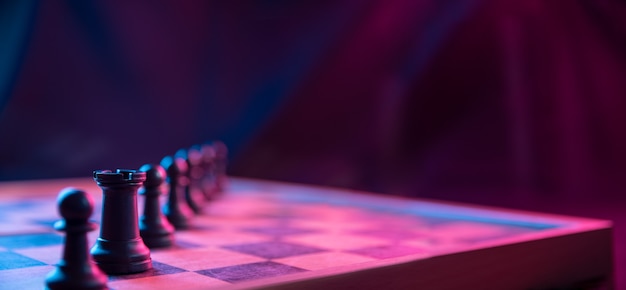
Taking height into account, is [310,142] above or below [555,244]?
above

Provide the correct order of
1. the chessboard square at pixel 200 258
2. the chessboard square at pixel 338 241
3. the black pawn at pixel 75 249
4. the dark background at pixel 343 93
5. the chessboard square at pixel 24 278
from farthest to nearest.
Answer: the dark background at pixel 343 93
the chessboard square at pixel 338 241
the chessboard square at pixel 200 258
the chessboard square at pixel 24 278
the black pawn at pixel 75 249

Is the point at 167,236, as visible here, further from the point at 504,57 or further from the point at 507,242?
the point at 504,57

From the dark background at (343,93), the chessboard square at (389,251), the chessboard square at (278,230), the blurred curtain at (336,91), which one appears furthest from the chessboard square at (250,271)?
the blurred curtain at (336,91)

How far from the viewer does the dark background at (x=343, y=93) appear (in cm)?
242

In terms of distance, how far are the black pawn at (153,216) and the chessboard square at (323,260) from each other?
323 mm

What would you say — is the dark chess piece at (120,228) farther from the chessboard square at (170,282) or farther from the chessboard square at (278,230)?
the chessboard square at (278,230)

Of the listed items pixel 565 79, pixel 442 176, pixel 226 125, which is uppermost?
pixel 226 125

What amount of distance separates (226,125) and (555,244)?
116 inches

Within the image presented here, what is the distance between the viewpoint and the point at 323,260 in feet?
4.76

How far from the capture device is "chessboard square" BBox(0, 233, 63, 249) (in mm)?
1545

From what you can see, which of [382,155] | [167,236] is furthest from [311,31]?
[167,236]

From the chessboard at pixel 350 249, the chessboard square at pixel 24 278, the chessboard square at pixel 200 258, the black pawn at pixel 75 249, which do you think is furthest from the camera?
the chessboard square at pixel 200 258

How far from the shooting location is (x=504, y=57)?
262 centimetres

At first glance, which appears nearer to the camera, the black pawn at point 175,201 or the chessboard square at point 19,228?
the chessboard square at point 19,228
